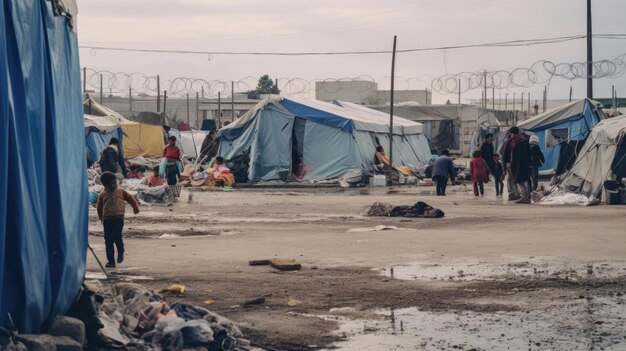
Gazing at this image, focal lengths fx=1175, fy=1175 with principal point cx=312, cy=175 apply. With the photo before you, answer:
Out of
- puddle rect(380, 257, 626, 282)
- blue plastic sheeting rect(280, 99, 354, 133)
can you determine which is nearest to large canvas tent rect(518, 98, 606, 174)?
blue plastic sheeting rect(280, 99, 354, 133)

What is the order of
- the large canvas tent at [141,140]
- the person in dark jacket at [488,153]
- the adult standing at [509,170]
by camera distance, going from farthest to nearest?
the large canvas tent at [141,140] → the person in dark jacket at [488,153] → the adult standing at [509,170]

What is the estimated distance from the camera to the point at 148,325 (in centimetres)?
968

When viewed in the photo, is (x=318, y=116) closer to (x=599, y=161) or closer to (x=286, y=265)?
(x=599, y=161)

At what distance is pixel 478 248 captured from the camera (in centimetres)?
1728

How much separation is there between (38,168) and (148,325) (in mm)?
1653

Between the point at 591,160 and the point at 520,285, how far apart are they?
16366mm

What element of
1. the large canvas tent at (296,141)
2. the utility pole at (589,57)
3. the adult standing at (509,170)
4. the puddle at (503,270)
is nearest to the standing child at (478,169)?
the adult standing at (509,170)

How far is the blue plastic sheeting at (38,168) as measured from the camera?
8.09 metres

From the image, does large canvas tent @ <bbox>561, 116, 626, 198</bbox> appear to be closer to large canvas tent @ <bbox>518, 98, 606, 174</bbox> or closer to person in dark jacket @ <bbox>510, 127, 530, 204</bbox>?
person in dark jacket @ <bbox>510, 127, 530, 204</bbox>

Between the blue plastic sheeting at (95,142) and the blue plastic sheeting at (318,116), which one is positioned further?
the blue plastic sheeting at (318,116)

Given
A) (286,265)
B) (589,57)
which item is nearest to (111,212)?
(286,265)

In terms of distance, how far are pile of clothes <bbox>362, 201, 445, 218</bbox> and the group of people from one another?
16.3 feet

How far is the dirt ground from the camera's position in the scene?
1032cm

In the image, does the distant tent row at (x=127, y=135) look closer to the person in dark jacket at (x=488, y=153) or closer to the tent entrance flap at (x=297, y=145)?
the tent entrance flap at (x=297, y=145)
